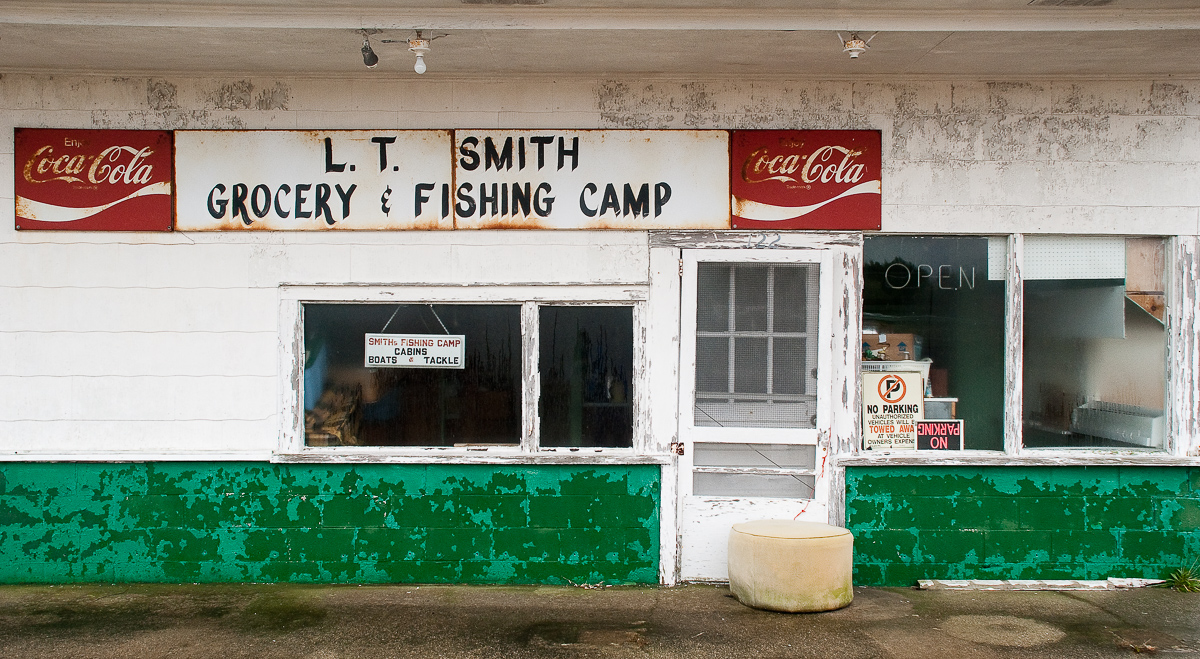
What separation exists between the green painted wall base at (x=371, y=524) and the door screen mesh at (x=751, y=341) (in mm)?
701

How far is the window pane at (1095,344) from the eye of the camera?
218 inches

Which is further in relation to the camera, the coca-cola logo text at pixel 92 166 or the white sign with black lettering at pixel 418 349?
the white sign with black lettering at pixel 418 349

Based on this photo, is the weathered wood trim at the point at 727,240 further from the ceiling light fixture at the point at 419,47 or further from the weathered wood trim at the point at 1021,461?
the ceiling light fixture at the point at 419,47

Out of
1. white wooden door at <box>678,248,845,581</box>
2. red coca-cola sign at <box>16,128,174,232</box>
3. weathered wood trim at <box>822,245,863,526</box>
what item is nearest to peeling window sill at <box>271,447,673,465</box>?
white wooden door at <box>678,248,845,581</box>

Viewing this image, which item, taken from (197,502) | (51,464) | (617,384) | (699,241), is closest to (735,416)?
(617,384)

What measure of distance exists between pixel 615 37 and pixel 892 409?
291 centimetres

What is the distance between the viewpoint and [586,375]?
550cm

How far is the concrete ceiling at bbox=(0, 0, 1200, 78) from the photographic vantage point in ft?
14.8

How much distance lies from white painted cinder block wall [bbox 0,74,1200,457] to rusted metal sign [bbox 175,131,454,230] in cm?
10

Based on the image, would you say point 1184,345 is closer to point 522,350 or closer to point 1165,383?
point 1165,383

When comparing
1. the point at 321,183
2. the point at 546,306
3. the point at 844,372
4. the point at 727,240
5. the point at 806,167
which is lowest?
the point at 844,372

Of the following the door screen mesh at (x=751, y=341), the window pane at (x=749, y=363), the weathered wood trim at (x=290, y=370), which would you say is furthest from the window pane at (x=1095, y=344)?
the weathered wood trim at (x=290, y=370)

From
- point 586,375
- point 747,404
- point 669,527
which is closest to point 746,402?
point 747,404

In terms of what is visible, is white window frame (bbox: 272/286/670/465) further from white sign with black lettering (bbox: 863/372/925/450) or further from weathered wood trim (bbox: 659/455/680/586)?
white sign with black lettering (bbox: 863/372/925/450)
